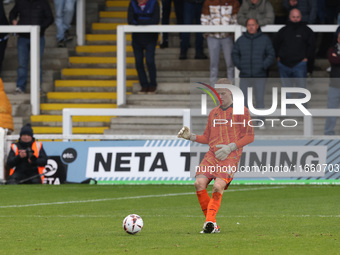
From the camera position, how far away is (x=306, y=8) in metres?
20.6

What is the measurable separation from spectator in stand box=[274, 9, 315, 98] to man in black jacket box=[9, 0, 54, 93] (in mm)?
5488

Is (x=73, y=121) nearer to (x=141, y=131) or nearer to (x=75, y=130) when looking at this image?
(x=75, y=130)

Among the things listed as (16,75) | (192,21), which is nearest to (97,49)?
(16,75)

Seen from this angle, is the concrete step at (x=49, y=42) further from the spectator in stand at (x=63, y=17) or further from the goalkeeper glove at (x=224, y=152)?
the goalkeeper glove at (x=224, y=152)

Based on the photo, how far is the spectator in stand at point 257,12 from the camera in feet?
65.6

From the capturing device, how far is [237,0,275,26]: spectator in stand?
1998cm

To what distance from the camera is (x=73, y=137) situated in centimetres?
1839

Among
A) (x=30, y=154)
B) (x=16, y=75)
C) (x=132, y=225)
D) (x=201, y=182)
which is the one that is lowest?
(x=30, y=154)

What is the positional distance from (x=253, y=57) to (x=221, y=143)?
28.5 ft

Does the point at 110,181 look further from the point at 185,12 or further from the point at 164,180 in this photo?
the point at 185,12

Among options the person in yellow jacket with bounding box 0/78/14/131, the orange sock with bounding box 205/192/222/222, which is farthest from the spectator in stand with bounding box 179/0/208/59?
the orange sock with bounding box 205/192/222/222

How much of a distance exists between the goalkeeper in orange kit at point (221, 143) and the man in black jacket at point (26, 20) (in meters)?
11.5

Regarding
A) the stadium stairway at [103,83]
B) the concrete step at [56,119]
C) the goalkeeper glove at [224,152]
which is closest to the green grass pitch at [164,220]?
the goalkeeper glove at [224,152]

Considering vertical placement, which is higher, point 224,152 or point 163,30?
point 163,30
